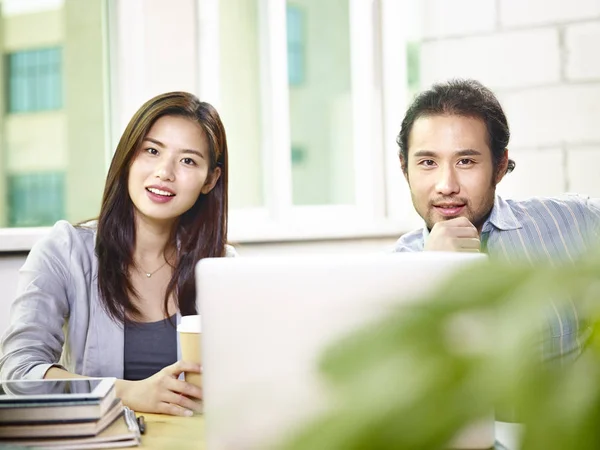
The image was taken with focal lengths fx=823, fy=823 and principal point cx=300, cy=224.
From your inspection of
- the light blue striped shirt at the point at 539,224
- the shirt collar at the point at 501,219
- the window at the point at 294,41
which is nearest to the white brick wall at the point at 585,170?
the light blue striped shirt at the point at 539,224

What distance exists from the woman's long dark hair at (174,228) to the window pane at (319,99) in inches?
46.8

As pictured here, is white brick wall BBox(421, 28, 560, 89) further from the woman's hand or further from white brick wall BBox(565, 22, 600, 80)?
the woman's hand

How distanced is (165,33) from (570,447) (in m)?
3.09

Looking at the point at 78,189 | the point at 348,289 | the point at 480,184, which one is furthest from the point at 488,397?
the point at 78,189

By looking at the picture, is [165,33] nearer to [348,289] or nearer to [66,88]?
[66,88]

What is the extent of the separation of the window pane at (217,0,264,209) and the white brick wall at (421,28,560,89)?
2.30 ft

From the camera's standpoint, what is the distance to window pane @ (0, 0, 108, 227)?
2.90 metres

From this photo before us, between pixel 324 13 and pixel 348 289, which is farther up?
pixel 324 13

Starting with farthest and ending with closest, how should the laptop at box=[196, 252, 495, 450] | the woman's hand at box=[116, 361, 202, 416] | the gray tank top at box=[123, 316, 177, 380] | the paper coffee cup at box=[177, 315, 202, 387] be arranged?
the gray tank top at box=[123, 316, 177, 380] → the woman's hand at box=[116, 361, 202, 416] → the paper coffee cup at box=[177, 315, 202, 387] → the laptop at box=[196, 252, 495, 450]

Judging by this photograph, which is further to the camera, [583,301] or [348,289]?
[348,289]

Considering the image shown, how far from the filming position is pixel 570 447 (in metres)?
0.09

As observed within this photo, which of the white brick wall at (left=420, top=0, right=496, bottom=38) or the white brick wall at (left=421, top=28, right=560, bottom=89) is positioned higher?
the white brick wall at (left=420, top=0, right=496, bottom=38)

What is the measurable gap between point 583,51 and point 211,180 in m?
1.51

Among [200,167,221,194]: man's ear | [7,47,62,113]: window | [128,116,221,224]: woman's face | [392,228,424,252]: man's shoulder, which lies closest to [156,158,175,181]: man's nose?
[128,116,221,224]: woman's face
